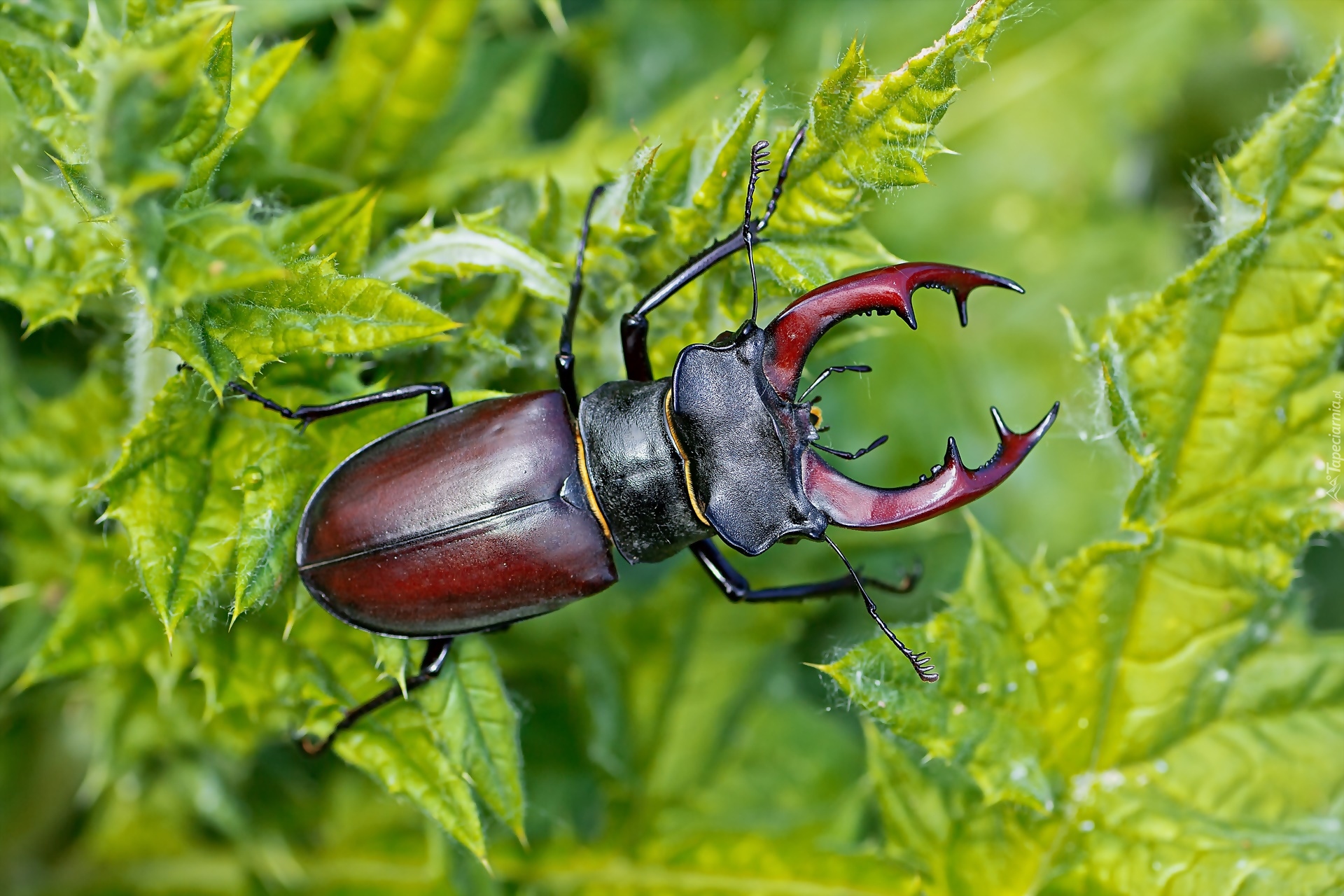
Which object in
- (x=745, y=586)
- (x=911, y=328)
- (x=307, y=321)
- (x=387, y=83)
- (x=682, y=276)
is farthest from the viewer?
(x=387, y=83)

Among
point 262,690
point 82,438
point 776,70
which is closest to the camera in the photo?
point 262,690

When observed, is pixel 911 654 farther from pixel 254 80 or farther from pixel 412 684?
pixel 254 80

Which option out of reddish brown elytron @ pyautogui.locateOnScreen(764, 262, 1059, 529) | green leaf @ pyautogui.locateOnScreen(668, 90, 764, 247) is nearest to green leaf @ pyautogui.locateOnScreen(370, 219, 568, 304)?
green leaf @ pyautogui.locateOnScreen(668, 90, 764, 247)

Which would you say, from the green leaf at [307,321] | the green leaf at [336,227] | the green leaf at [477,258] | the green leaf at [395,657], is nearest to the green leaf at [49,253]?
the green leaf at [307,321]

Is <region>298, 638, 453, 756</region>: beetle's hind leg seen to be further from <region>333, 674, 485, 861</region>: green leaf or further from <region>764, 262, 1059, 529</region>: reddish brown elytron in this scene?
<region>764, 262, 1059, 529</region>: reddish brown elytron

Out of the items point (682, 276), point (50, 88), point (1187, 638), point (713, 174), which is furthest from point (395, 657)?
point (1187, 638)

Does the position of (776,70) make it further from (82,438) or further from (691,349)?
(82,438)

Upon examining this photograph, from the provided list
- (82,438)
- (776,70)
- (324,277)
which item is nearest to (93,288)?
(324,277)
